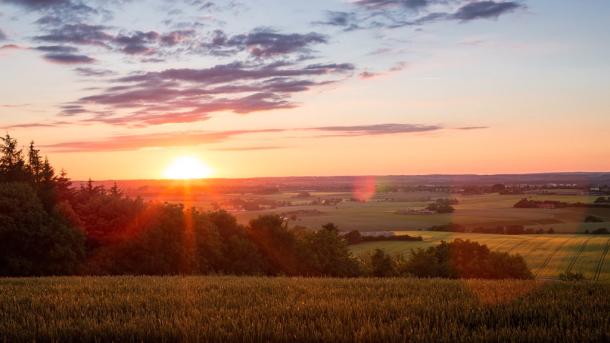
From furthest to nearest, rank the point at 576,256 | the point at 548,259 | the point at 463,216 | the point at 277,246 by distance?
1. the point at 463,216
2. the point at 576,256
3. the point at 548,259
4. the point at 277,246

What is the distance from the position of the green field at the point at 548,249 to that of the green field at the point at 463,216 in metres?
9.62

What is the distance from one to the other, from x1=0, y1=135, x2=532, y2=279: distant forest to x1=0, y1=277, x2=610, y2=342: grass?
29.9 meters

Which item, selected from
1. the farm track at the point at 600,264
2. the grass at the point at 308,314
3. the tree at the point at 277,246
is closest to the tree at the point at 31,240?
the tree at the point at 277,246

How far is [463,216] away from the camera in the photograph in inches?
4614

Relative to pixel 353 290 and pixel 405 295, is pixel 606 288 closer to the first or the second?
pixel 405 295

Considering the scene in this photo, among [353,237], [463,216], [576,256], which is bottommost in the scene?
[576,256]

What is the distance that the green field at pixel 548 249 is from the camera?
215 feet

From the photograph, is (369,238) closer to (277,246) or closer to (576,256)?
(576,256)

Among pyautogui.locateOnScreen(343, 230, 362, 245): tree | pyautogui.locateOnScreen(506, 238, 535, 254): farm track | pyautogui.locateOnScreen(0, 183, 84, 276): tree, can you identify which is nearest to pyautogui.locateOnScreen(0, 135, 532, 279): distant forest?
pyautogui.locateOnScreen(0, 183, 84, 276): tree

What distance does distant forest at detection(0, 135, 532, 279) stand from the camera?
41125 millimetres

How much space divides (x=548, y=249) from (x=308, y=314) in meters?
78.8

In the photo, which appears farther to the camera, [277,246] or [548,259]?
[548,259]

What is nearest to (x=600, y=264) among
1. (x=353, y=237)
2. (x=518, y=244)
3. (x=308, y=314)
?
(x=518, y=244)

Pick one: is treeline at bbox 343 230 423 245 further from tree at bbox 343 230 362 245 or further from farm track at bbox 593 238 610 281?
farm track at bbox 593 238 610 281
